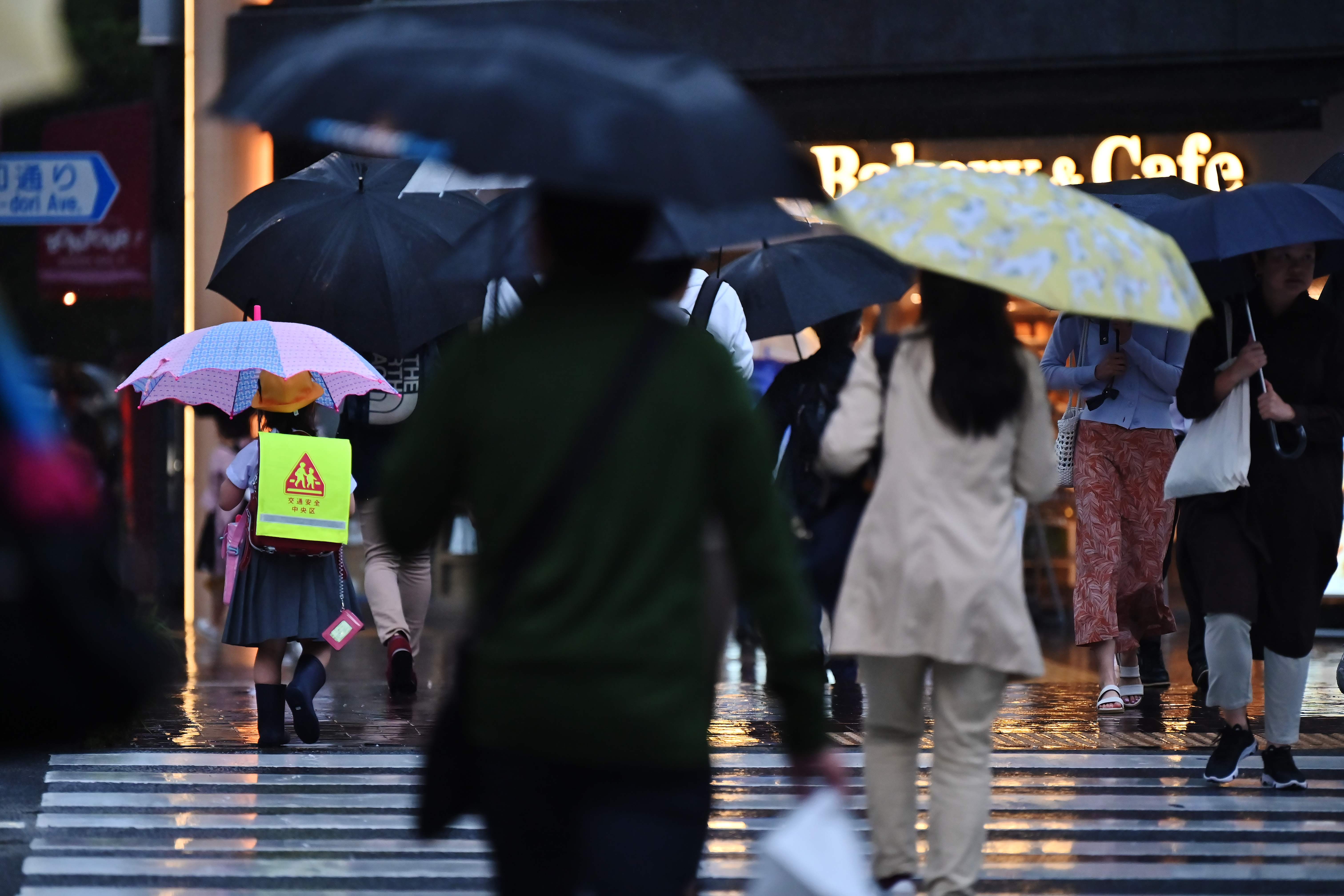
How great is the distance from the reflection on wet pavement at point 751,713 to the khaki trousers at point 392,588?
252mm

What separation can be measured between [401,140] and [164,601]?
1015cm

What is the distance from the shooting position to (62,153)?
12531 millimetres

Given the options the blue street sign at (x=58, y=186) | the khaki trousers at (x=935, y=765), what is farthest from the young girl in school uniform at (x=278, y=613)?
the blue street sign at (x=58, y=186)

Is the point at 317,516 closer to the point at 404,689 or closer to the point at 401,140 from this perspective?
the point at 404,689

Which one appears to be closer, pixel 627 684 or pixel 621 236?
pixel 627 684

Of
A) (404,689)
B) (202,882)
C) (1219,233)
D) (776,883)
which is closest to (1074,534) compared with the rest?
(404,689)

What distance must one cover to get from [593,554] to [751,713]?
18.7ft

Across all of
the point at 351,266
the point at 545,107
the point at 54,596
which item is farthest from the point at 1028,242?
the point at 351,266

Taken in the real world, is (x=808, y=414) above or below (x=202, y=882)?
above

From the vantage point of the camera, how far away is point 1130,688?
8.75 m

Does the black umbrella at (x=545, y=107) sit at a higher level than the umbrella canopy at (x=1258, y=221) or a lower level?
lower

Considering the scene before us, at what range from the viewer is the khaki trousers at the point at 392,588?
8883 mm

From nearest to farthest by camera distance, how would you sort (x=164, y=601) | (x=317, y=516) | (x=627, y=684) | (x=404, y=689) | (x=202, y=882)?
(x=627, y=684) < (x=202, y=882) < (x=317, y=516) < (x=404, y=689) < (x=164, y=601)

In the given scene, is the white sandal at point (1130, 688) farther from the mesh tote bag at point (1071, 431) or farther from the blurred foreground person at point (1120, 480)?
the mesh tote bag at point (1071, 431)
